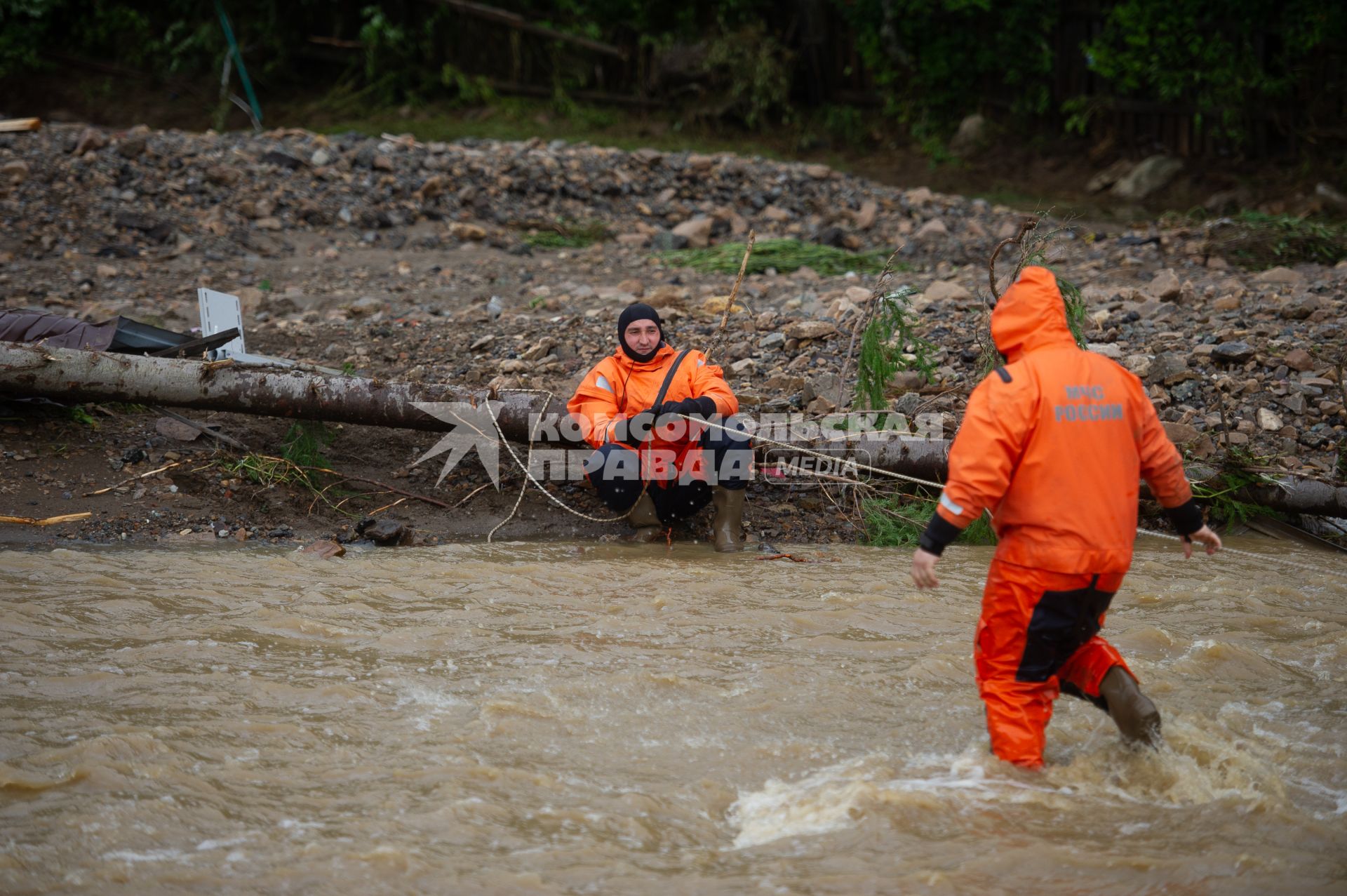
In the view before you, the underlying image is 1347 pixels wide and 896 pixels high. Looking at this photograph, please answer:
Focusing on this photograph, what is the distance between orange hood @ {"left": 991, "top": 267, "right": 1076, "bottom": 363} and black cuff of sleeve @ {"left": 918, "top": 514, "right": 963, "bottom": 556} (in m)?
0.58

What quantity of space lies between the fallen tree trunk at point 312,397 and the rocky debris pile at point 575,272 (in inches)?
14.6

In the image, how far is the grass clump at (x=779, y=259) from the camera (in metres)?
10.3

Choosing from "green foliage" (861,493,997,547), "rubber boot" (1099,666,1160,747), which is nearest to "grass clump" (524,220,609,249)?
"green foliage" (861,493,997,547)

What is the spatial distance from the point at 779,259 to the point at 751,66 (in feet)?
21.1

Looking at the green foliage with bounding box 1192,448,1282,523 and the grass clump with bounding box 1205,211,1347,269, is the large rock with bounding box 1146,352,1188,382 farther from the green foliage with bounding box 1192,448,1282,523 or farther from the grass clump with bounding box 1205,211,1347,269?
the grass clump with bounding box 1205,211,1347,269

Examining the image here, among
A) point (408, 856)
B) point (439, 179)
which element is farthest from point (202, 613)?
point (439, 179)

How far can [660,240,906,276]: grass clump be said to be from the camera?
10.3 m

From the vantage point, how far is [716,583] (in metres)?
5.38

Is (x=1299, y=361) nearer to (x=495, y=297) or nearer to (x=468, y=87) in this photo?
(x=495, y=297)

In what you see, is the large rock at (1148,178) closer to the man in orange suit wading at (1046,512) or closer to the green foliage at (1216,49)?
the green foliage at (1216,49)

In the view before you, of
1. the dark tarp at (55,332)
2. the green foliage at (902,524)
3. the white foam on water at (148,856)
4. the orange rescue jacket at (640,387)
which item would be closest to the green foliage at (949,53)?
the green foliage at (902,524)

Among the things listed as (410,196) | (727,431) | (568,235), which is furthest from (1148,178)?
(727,431)

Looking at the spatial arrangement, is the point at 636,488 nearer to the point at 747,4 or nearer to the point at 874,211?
the point at 874,211

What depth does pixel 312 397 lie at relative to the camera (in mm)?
6309
